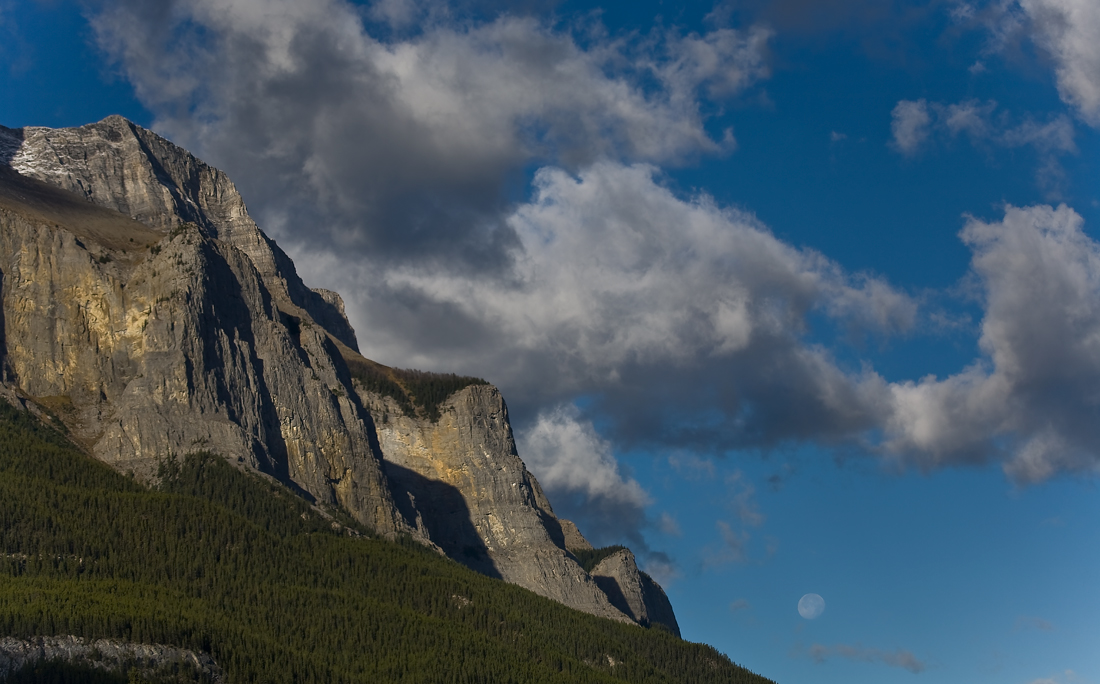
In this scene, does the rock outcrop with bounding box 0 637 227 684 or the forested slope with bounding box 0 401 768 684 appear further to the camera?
the forested slope with bounding box 0 401 768 684

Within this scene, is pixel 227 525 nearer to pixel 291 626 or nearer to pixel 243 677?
pixel 291 626

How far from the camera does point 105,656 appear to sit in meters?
153

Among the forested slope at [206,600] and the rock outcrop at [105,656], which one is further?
the forested slope at [206,600]

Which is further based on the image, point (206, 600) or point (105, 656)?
point (206, 600)

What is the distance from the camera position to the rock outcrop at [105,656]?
484 ft

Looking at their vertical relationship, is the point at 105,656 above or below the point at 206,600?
below

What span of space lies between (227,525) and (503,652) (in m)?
41.1

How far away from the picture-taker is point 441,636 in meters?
192

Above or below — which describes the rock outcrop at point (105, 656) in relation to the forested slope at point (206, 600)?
below

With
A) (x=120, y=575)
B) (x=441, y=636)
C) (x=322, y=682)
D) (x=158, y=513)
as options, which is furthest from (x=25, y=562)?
(x=441, y=636)

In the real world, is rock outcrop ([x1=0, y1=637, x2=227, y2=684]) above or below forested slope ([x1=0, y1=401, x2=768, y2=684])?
below

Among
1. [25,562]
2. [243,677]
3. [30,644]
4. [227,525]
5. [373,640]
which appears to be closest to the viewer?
[30,644]

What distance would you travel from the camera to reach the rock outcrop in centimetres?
14762

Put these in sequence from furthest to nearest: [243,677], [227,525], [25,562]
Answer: [227,525], [25,562], [243,677]
